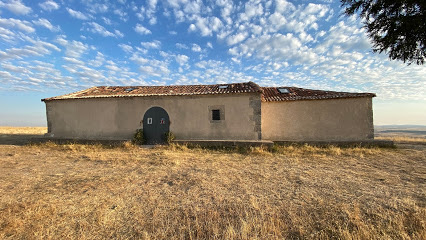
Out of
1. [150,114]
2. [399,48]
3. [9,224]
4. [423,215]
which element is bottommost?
[423,215]

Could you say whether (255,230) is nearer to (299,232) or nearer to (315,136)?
(299,232)

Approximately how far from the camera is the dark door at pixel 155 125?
1103 cm

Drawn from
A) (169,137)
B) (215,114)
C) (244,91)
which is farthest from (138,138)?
(244,91)

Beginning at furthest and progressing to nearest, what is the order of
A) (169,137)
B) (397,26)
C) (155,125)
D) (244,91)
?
(155,125) < (169,137) < (244,91) < (397,26)

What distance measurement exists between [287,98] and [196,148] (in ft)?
21.4

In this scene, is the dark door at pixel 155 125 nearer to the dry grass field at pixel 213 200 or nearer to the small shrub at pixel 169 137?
the small shrub at pixel 169 137

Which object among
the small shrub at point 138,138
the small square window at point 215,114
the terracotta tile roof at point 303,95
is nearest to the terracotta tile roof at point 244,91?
the terracotta tile roof at point 303,95

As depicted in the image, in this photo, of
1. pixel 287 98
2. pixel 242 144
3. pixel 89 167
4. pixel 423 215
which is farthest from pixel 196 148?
pixel 423 215

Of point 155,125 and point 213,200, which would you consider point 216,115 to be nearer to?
point 155,125

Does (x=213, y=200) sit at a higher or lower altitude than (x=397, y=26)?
lower

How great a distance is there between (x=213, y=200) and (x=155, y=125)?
328 inches

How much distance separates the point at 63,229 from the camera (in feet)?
8.89

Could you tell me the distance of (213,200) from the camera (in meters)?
3.69

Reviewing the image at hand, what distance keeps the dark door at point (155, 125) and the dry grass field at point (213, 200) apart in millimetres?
4466
